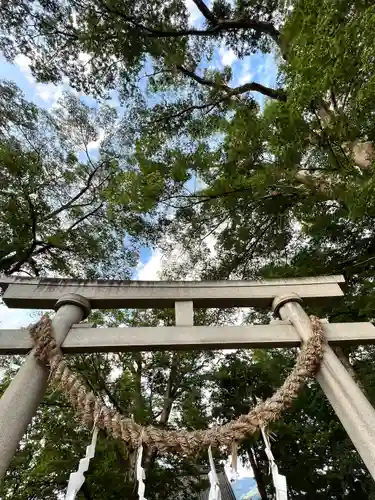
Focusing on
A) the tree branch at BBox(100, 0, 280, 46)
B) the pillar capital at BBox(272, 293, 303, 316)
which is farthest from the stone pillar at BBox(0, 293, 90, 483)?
the tree branch at BBox(100, 0, 280, 46)

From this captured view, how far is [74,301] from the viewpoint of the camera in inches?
105

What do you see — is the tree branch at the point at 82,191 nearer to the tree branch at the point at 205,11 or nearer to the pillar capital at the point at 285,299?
the tree branch at the point at 205,11

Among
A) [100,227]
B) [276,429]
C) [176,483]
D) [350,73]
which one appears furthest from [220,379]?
[350,73]

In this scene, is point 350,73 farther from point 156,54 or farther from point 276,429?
point 276,429

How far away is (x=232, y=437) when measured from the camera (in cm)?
191

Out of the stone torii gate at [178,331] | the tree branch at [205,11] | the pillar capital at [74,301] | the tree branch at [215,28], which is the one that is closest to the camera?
the stone torii gate at [178,331]

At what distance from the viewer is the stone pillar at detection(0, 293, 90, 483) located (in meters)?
1.76

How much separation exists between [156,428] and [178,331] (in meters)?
0.74

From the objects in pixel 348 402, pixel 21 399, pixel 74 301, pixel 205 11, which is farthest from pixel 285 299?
pixel 205 11

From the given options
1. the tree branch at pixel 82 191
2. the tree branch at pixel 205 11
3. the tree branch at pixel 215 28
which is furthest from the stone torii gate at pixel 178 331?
the tree branch at pixel 205 11

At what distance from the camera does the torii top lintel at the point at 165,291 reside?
2.78 metres

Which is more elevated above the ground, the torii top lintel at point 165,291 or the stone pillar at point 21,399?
the torii top lintel at point 165,291

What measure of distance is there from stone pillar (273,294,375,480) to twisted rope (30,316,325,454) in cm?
9

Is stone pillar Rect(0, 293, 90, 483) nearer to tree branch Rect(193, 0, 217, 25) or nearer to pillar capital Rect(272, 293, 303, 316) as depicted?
pillar capital Rect(272, 293, 303, 316)
